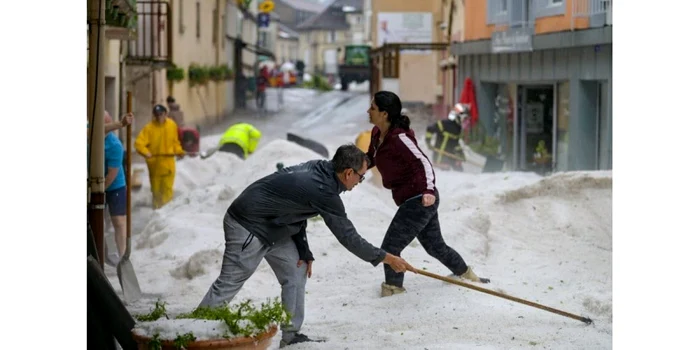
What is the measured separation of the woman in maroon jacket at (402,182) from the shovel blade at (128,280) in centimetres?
138

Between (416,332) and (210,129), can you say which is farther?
(210,129)

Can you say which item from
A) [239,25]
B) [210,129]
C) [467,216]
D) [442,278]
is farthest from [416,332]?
[239,25]

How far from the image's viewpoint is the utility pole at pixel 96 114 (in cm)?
720

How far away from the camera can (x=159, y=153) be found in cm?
1176

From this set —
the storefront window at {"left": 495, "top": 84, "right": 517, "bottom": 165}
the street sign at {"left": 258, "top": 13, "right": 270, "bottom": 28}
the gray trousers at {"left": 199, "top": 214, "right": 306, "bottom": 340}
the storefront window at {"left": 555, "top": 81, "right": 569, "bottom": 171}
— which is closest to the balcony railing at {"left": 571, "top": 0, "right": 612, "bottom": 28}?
the storefront window at {"left": 555, "top": 81, "right": 569, "bottom": 171}

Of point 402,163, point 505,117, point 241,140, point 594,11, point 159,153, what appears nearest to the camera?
point 402,163

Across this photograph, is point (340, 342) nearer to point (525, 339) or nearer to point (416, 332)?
point (416, 332)

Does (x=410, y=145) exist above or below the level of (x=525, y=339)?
above

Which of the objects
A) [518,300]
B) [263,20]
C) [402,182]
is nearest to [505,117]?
[402,182]

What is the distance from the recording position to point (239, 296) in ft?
25.4

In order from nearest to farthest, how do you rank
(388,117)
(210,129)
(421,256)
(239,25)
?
(388,117)
(421,256)
(210,129)
(239,25)

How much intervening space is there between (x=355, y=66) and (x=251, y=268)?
5.44m

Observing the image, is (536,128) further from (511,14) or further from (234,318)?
(234,318)

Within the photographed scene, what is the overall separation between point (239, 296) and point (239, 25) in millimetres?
9938
